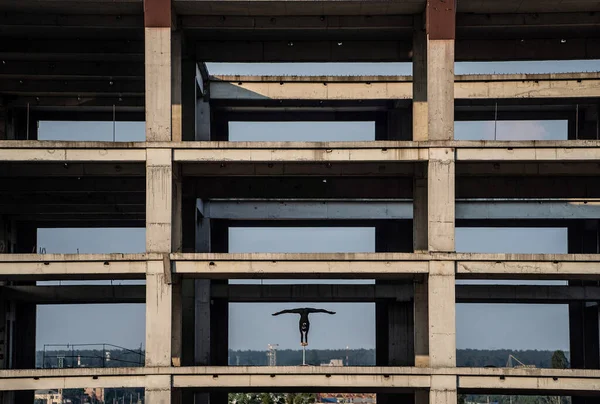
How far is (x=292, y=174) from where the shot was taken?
42938mm

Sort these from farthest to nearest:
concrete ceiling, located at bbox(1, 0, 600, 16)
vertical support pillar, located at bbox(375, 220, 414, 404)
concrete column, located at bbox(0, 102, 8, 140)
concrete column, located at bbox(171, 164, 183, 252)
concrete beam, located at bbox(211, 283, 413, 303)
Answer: vertical support pillar, located at bbox(375, 220, 414, 404) → concrete beam, located at bbox(211, 283, 413, 303) → concrete column, located at bbox(0, 102, 8, 140) → concrete column, located at bbox(171, 164, 183, 252) → concrete ceiling, located at bbox(1, 0, 600, 16)

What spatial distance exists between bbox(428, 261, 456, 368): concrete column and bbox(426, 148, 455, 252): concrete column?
3.13ft

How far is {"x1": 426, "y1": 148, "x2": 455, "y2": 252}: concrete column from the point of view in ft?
126

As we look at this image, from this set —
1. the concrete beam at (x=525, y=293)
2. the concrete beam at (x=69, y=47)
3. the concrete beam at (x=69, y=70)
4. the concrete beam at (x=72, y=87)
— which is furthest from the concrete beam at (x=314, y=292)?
the concrete beam at (x=69, y=47)

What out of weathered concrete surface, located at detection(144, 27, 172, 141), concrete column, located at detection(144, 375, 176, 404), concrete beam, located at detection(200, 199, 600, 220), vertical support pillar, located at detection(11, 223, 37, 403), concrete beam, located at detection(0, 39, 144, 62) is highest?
concrete beam, located at detection(0, 39, 144, 62)

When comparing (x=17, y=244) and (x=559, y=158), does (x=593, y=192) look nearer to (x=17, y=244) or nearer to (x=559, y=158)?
(x=559, y=158)

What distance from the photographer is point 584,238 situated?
56.5m

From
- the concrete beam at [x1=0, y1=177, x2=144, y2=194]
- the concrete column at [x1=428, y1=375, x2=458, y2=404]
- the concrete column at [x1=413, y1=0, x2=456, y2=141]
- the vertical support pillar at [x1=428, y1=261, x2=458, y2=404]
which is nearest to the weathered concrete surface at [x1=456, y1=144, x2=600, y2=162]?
the concrete column at [x1=413, y1=0, x2=456, y2=141]

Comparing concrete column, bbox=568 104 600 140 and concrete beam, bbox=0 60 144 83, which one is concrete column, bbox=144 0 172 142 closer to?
concrete beam, bbox=0 60 144 83

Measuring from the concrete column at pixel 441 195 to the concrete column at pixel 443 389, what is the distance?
5.21 metres

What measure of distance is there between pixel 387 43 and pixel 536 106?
1406 centimetres

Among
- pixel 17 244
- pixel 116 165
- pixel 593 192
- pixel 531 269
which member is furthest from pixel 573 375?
pixel 17 244

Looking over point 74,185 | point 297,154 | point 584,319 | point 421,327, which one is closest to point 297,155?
point 297,154

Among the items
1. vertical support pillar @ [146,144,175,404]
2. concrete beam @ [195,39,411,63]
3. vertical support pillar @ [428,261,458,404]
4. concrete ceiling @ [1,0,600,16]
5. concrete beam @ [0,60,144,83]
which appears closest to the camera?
vertical support pillar @ [428,261,458,404]
